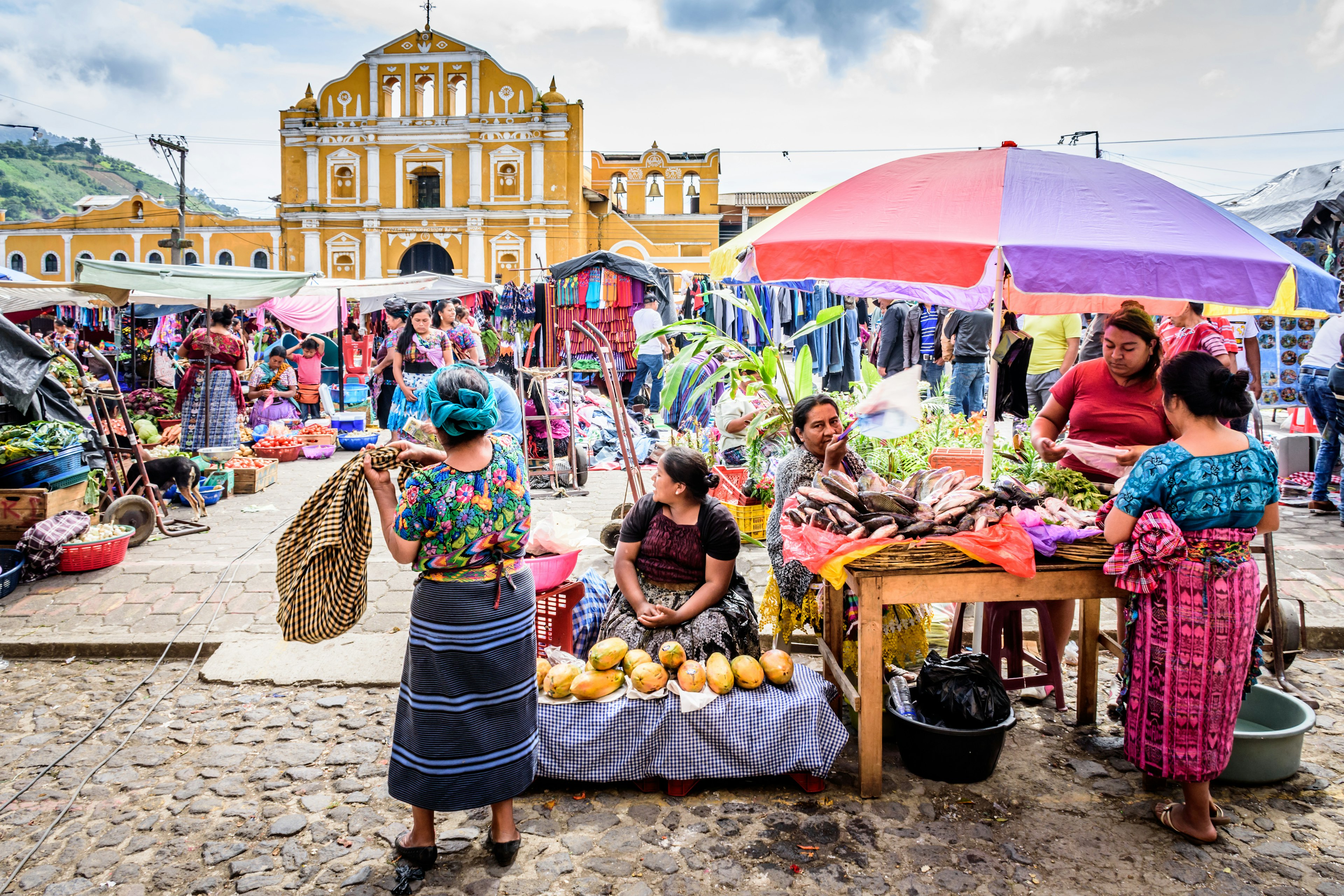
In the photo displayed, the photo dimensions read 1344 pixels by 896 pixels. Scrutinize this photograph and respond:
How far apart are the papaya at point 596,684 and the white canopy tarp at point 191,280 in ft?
23.2

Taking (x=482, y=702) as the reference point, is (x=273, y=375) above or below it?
above

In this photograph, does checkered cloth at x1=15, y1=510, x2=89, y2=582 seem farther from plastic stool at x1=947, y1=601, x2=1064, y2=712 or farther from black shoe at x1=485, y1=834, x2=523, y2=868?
plastic stool at x1=947, y1=601, x2=1064, y2=712

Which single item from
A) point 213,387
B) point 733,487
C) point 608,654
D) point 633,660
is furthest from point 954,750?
point 213,387

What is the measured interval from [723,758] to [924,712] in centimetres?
88

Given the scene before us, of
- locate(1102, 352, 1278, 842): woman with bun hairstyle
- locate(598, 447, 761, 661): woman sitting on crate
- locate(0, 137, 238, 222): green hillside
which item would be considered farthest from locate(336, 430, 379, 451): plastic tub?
locate(0, 137, 238, 222): green hillside

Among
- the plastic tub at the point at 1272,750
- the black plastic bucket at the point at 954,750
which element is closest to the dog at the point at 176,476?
the black plastic bucket at the point at 954,750

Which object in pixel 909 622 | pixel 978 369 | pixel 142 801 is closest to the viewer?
pixel 142 801

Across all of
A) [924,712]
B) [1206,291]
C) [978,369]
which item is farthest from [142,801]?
[978,369]

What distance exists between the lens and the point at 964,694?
3354 mm

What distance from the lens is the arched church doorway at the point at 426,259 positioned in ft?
114

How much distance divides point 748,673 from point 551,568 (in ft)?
3.67

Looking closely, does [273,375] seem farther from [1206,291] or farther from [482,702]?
[1206,291]

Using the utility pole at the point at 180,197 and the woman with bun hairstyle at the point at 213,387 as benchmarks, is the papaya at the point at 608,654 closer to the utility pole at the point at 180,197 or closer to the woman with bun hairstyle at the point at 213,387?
the woman with bun hairstyle at the point at 213,387

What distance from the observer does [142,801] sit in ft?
10.6
